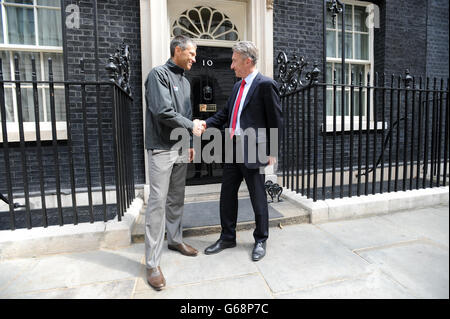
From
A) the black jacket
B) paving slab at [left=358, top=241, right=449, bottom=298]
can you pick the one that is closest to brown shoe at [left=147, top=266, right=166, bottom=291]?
the black jacket

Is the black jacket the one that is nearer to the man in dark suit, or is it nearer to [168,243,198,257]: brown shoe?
the man in dark suit

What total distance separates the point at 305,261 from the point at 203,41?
377 cm

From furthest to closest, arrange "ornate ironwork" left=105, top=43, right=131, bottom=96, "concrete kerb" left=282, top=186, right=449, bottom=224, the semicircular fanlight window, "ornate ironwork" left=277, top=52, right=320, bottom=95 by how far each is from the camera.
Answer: the semicircular fanlight window < "ornate ironwork" left=277, top=52, right=320, bottom=95 < "concrete kerb" left=282, top=186, right=449, bottom=224 < "ornate ironwork" left=105, top=43, right=131, bottom=96

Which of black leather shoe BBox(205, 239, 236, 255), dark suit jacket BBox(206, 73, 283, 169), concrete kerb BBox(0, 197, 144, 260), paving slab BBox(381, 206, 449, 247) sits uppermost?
dark suit jacket BBox(206, 73, 283, 169)

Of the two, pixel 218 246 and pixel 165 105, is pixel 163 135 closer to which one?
pixel 165 105

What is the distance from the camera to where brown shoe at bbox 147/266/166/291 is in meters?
2.08

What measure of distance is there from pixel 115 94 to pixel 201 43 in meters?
2.25

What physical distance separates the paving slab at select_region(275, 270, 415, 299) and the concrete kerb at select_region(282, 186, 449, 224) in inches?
51.1

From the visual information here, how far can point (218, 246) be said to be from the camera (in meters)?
2.73

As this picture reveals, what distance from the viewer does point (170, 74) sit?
2365 mm

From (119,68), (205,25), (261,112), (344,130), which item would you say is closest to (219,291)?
(261,112)

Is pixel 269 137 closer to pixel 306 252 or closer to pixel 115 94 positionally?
pixel 306 252

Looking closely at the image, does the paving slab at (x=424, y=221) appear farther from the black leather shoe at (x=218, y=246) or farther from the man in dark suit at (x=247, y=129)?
the black leather shoe at (x=218, y=246)

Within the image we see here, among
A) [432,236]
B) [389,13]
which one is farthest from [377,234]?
[389,13]
